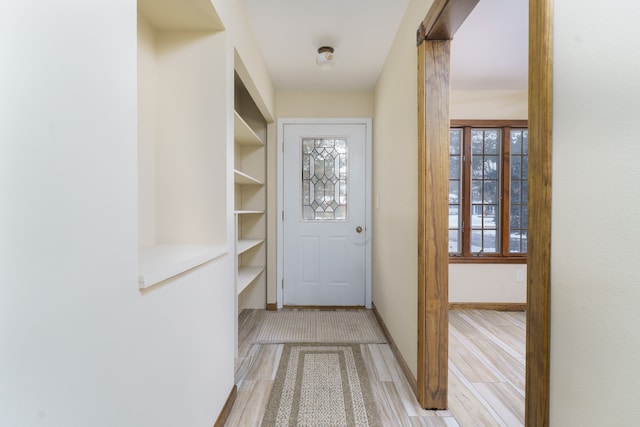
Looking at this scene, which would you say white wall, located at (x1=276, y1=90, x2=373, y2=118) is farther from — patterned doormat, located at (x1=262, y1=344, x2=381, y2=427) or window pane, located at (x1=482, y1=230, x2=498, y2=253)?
patterned doormat, located at (x1=262, y1=344, x2=381, y2=427)

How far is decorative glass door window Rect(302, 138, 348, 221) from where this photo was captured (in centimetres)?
336

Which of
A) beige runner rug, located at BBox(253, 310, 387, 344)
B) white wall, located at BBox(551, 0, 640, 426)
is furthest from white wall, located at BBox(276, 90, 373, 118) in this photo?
white wall, located at BBox(551, 0, 640, 426)

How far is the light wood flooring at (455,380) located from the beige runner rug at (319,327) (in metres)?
0.12

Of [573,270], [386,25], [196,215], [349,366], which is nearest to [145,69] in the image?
[196,215]

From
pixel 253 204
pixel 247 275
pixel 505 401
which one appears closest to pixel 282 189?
pixel 253 204

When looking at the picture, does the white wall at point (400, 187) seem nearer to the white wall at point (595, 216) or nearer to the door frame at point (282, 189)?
the door frame at point (282, 189)

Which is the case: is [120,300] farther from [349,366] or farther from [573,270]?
[349,366]

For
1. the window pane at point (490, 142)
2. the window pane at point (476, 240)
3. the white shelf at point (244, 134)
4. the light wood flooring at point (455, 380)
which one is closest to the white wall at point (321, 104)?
the white shelf at point (244, 134)

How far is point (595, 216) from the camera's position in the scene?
2.10 ft

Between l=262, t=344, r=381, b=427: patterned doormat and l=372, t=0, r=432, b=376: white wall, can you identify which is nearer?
l=262, t=344, r=381, b=427: patterned doormat

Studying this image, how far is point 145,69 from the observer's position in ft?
4.84

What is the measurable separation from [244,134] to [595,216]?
2.55m

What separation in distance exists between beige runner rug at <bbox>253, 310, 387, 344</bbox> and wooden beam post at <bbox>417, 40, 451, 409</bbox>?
918mm

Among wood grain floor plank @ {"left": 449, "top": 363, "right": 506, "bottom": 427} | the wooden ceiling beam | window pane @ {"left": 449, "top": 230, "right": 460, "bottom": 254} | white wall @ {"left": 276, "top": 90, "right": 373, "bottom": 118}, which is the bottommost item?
wood grain floor plank @ {"left": 449, "top": 363, "right": 506, "bottom": 427}
